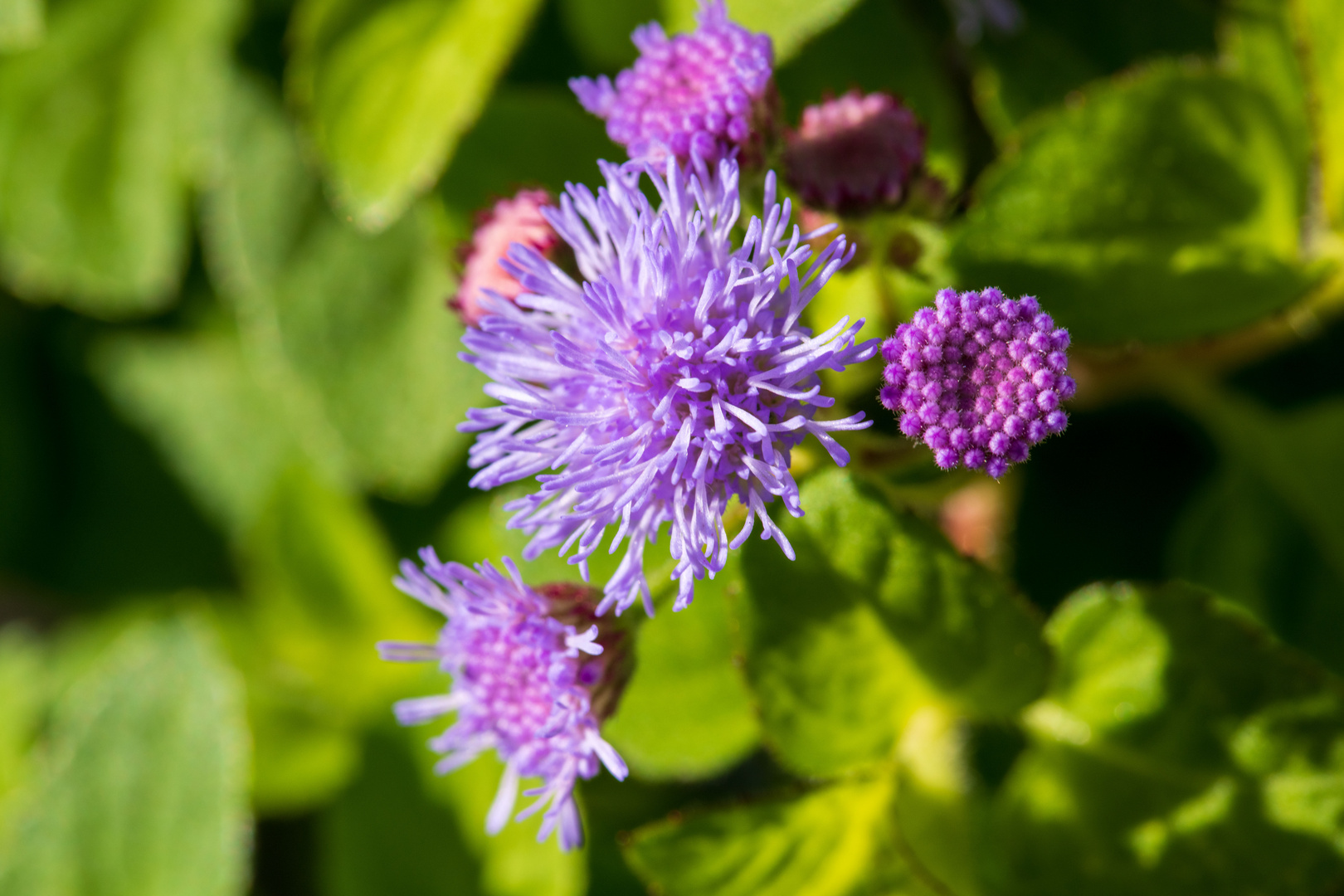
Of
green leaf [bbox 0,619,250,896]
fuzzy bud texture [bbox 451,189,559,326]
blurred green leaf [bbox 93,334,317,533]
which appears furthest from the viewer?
blurred green leaf [bbox 93,334,317,533]

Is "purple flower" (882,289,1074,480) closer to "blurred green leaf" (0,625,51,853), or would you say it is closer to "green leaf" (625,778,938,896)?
"green leaf" (625,778,938,896)

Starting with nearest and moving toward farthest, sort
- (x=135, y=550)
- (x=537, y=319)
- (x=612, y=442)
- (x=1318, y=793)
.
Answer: (x=612, y=442) → (x=537, y=319) → (x=1318, y=793) → (x=135, y=550)

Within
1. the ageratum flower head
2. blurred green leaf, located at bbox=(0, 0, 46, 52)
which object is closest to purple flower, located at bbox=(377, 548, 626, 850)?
the ageratum flower head

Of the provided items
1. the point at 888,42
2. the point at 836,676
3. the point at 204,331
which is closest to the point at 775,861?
the point at 836,676

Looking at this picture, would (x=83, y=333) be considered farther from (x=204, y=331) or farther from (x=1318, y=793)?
(x=1318, y=793)

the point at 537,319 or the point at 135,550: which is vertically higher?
the point at 537,319

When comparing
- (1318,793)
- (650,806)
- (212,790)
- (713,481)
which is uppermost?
(713,481)

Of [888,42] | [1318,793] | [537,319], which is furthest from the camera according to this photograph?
[888,42]
